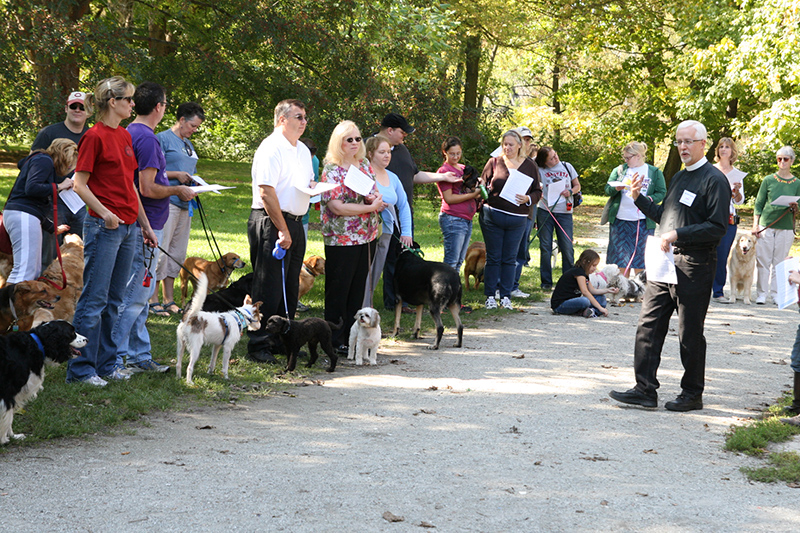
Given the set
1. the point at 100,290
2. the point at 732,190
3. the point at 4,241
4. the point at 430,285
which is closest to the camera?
the point at 100,290

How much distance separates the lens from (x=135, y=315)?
6.04 m

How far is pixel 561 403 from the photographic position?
5.95 m

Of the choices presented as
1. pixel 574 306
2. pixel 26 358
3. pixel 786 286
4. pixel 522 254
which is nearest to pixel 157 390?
pixel 26 358

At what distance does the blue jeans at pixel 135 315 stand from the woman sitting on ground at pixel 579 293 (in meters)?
5.60

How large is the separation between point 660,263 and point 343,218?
2815 mm

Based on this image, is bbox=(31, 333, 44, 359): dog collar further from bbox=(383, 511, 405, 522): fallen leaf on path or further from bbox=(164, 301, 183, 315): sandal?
bbox=(164, 301, 183, 315): sandal

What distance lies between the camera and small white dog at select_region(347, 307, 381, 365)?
6.75 metres

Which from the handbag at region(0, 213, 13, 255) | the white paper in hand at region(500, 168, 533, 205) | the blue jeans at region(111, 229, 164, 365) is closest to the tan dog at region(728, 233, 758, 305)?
the white paper in hand at region(500, 168, 533, 205)

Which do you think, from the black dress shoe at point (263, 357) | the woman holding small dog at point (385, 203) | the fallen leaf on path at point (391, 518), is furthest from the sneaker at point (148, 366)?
the fallen leaf on path at point (391, 518)

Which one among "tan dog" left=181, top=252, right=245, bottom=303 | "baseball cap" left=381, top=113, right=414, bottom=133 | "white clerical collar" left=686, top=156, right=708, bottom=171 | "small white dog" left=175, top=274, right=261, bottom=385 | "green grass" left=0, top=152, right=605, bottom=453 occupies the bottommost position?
"green grass" left=0, top=152, right=605, bottom=453

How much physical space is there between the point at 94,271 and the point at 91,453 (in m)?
1.51

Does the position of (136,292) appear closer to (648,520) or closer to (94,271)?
(94,271)

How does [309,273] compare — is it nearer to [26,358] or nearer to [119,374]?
[119,374]

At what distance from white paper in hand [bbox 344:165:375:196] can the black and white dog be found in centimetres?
268
